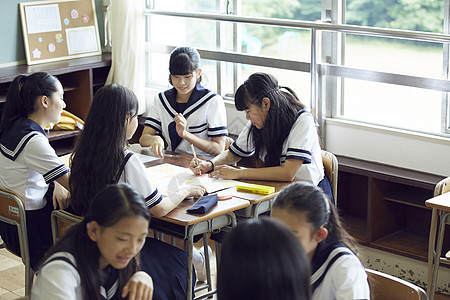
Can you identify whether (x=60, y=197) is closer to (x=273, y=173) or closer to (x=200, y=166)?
(x=200, y=166)

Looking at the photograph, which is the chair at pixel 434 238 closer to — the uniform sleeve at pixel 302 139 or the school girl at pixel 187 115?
the uniform sleeve at pixel 302 139

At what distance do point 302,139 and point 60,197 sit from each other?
1074mm

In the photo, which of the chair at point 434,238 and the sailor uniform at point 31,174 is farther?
the chair at point 434,238

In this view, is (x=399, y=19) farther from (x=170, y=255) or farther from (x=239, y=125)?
(x=170, y=255)

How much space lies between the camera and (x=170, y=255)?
105 inches

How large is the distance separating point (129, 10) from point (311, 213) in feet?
10.9

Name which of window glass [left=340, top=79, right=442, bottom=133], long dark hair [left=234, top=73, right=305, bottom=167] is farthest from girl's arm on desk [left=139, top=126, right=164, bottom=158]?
window glass [left=340, top=79, right=442, bottom=133]

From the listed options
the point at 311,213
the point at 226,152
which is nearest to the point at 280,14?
the point at 226,152

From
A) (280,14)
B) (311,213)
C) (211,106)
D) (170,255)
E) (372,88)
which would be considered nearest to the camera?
(311,213)

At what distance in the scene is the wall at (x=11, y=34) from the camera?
4.64m

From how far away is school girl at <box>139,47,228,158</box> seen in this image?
11.5ft

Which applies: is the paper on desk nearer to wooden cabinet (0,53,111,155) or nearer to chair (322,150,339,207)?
chair (322,150,339,207)

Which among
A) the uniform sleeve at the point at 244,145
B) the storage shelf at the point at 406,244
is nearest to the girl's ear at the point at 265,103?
the uniform sleeve at the point at 244,145

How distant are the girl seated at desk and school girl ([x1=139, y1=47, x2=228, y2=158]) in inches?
35.2
